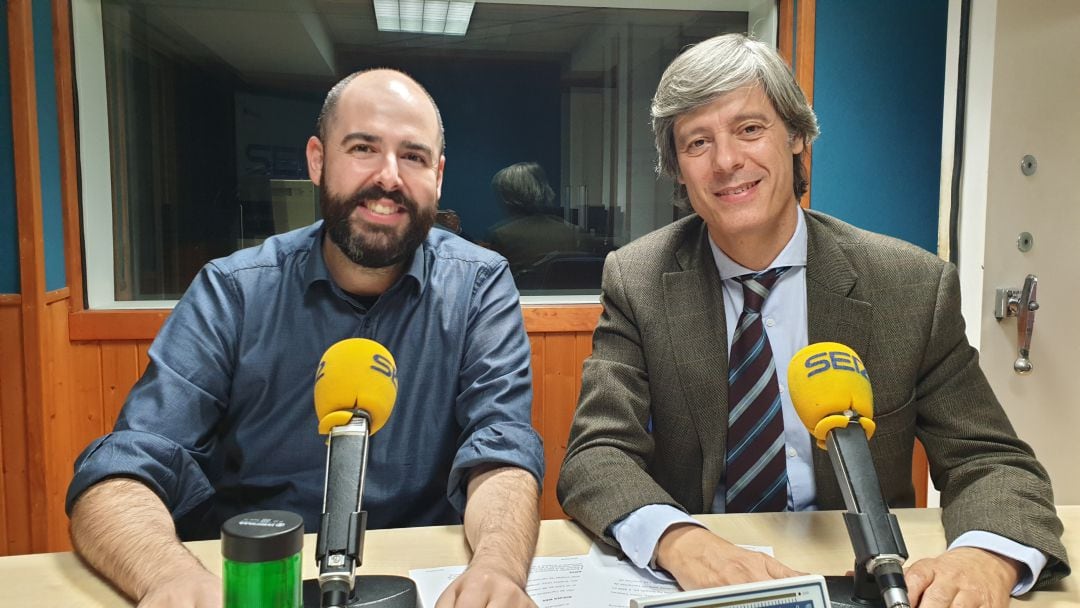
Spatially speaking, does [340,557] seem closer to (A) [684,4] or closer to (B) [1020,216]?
(B) [1020,216]

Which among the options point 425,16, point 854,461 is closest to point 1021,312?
point 854,461

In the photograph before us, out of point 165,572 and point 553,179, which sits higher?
point 553,179

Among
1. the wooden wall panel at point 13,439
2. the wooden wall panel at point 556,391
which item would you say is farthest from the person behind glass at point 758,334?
the wooden wall panel at point 13,439

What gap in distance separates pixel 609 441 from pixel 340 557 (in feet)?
2.16

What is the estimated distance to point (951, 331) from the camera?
136 centimetres

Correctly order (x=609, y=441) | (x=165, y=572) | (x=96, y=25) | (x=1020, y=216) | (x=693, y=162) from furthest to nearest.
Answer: (x=96, y=25), (x=1020, y=216), (x=693, y=162), (x=609, y=441), (x=165, y=572)

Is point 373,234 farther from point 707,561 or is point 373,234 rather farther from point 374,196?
point 707,561

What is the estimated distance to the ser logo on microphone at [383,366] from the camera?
880mm

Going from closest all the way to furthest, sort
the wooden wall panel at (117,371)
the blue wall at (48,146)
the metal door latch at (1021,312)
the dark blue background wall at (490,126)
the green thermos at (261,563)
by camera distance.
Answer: the green thermos at (261,563) → the metal door latch at (1021,312) → the blue wall at (48,146) → the wooden wall panel at (117,371) → the dark blue background wall at (490,126)

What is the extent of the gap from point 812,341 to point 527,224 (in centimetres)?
161

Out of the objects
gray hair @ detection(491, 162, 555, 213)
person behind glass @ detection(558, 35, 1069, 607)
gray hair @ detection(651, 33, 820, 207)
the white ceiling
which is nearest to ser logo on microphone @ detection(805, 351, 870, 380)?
person behind glass @ detection(558, 35, 1069, 607)

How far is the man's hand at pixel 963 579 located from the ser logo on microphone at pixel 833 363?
9.8 inches

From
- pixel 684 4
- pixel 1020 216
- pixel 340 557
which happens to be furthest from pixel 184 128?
pixel 1020 216

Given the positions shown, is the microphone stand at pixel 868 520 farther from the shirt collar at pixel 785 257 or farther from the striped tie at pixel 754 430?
the shirt collar at pixel 785 257
